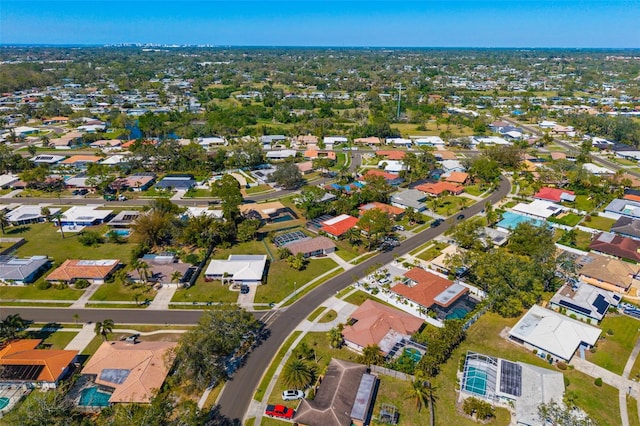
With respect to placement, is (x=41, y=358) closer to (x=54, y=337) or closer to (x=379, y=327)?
(x=54, y=337)

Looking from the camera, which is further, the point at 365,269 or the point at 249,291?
the point at 365,269

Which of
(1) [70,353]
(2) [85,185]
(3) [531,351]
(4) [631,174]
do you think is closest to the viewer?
(1) [70,353]

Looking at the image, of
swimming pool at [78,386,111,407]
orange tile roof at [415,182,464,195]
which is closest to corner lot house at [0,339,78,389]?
swimming pool at [78,386,111,407]

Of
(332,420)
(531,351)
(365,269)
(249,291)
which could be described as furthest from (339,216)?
(332,420)

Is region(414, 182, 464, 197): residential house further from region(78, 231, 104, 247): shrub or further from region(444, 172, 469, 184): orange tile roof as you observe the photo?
region(78, 231, 104, 247): shrub

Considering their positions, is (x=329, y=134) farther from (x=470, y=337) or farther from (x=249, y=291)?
(x=470, y=337)

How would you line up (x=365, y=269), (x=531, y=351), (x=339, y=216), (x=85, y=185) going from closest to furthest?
1. (x=531, y=351)
2. (x=365, y=269)
3. (x=339, y=216)
4. (x=85, y=185)
